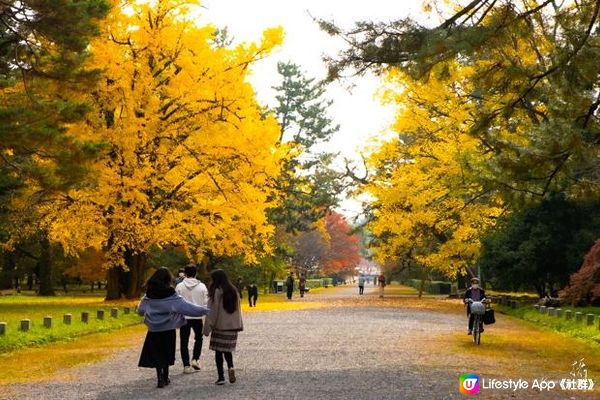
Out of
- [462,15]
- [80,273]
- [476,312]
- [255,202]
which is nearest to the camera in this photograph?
[462,15]

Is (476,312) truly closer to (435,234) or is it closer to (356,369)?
(356,369)

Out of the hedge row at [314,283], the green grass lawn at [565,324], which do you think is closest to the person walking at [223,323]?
the green grass lawn at [565,324]

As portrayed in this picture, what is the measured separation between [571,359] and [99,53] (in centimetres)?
1909

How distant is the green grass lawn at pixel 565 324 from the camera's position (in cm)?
1736

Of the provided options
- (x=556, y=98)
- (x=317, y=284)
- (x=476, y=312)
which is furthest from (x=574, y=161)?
(x=317, y=284)

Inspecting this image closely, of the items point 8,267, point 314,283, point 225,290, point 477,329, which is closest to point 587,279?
point 477,329

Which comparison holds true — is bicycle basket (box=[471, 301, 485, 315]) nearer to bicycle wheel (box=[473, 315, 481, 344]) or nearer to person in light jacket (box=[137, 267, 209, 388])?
bicycle wheel (box=[473, 315, 481, 344])

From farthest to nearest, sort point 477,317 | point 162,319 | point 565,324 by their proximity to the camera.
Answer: point 565,324 → point 477,317 → point 162,319

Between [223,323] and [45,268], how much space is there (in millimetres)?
37756

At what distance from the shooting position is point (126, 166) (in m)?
25.3

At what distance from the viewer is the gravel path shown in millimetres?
9008

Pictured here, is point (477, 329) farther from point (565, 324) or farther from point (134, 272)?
point (134, 272)

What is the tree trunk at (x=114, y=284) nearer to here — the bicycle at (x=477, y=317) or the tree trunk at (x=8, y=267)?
the bicycle at (x=477, y=317)

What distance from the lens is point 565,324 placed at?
1998cm
